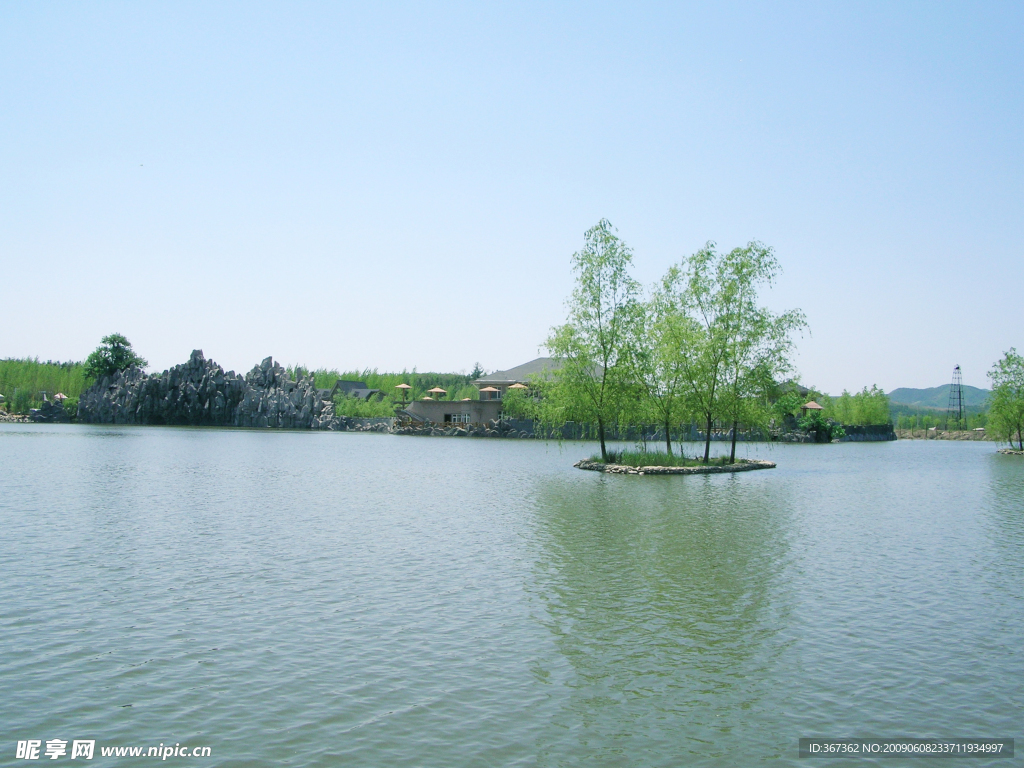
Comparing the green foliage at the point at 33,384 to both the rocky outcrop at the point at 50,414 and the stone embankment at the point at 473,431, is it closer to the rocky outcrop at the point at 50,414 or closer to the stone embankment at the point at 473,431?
the rocky outcrop at the point at 50,414

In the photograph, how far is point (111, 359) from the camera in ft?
415

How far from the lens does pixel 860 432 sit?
108 m

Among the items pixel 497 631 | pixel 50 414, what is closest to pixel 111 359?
pixel 50 414

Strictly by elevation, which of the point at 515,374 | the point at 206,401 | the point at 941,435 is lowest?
the point at 941,435

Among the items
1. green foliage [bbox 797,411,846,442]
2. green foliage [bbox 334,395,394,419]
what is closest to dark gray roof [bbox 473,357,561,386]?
green foliage [bbox 334,395,394,419]

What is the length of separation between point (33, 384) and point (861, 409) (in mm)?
143499

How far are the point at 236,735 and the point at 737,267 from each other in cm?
4097

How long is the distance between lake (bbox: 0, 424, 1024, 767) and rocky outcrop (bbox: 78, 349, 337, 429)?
9385 cm

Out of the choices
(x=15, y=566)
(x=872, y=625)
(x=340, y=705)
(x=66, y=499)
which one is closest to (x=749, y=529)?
(x=872, y=625)

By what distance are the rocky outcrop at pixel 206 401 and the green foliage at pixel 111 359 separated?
8.58 meters

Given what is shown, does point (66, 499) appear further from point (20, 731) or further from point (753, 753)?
point (753, 753)

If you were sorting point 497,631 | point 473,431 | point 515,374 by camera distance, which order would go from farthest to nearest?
point 515,374, point 473,431, point 497,631

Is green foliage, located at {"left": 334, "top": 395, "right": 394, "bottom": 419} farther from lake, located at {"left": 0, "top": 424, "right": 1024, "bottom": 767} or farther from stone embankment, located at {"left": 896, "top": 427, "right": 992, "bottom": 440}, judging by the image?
lake, located at {"left": 0, "top": 424, "right": 1024, "bottom": 767}

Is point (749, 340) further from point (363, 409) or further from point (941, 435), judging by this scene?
point (941, 435)
